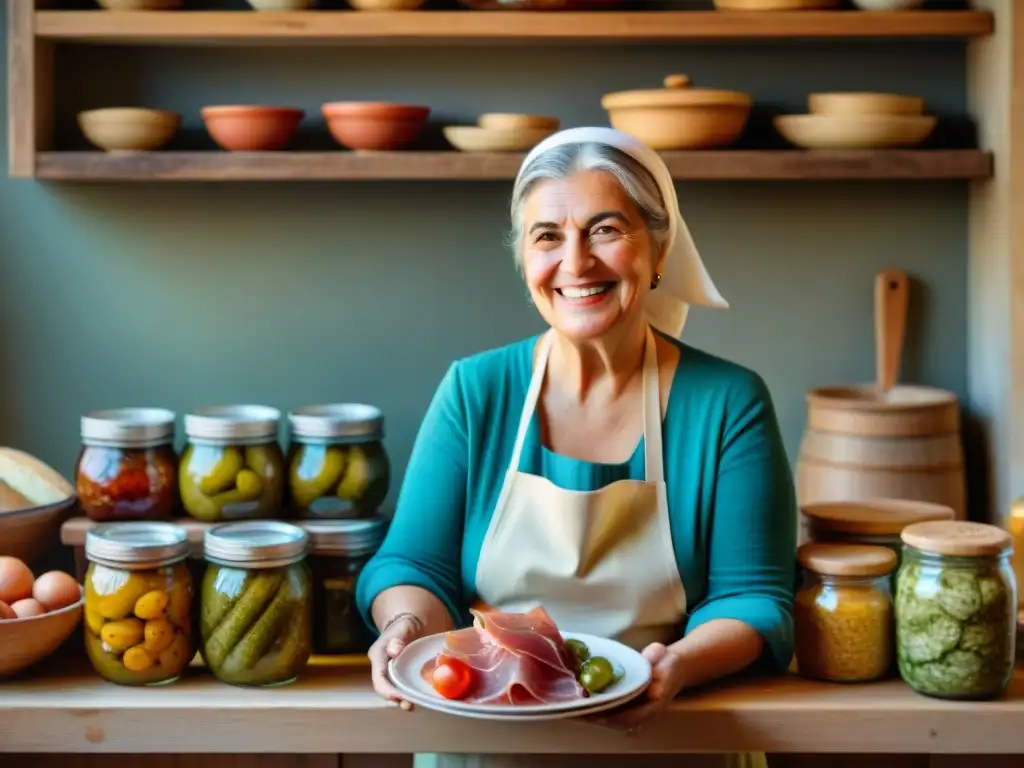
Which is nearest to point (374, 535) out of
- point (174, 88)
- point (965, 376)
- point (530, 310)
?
point (530, 310)

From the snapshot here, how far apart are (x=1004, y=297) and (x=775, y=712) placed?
4.56ft

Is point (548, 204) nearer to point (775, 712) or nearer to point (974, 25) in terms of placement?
point (775, 712)

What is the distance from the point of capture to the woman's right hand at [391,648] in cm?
163

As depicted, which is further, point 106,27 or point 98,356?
point 98,356

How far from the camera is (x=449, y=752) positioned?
5.70 ft

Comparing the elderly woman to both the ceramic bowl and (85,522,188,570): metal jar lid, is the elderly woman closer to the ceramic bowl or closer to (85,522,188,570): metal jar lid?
(85,522,188,570): metal jar lid

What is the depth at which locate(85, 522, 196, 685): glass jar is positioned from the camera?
5.66 feet

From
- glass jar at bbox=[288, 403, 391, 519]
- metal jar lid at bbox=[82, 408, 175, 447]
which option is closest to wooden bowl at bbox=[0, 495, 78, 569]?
metal jar lid at bbox=[82, 408, 175, 447]

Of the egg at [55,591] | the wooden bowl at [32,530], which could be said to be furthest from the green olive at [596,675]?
the wooden bowl at [32,530]

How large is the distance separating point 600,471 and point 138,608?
25.7 inches

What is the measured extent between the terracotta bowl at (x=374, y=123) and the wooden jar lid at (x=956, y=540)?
1.40 meters

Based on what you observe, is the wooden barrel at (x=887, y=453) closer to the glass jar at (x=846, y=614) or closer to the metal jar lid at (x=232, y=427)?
the glass jar at (x=846, y=614)

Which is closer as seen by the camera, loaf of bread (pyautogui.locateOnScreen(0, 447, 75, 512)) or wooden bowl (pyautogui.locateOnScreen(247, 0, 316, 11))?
loaf of bread (pyautogui.locateOnScreen(0, 447, 75, 512))

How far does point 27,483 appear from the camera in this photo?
2.40 meters
